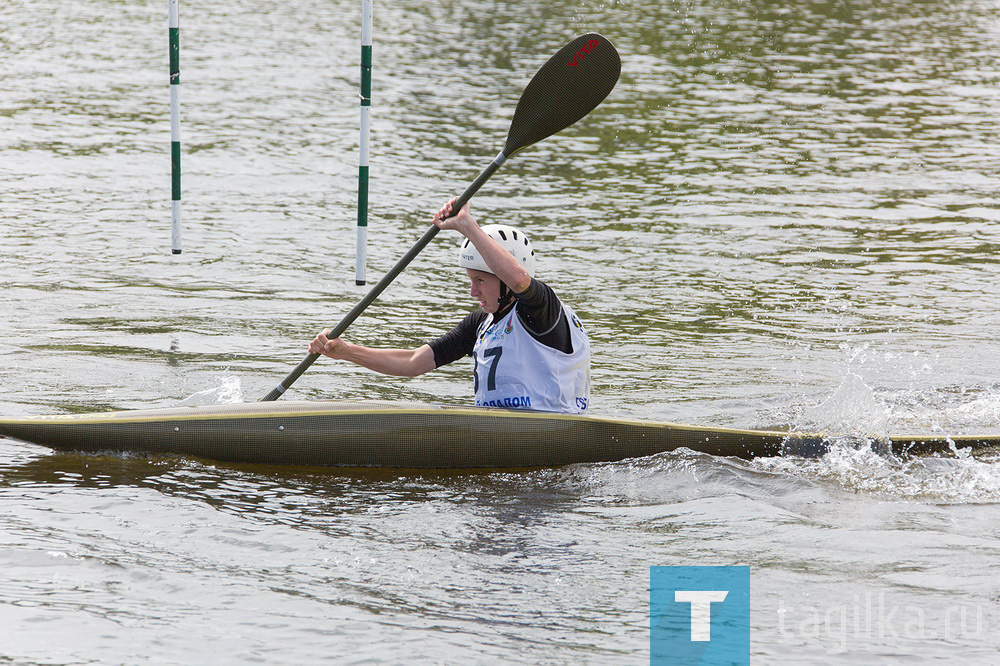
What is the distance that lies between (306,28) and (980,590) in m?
17.1

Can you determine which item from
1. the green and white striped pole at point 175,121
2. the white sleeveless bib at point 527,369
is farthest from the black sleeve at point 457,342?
the green and white striped pole at point 175,121

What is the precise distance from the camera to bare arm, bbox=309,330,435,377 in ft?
18.2

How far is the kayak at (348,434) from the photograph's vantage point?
17.3 ft

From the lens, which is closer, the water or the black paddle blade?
the water

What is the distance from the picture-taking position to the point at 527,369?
5.23 metres

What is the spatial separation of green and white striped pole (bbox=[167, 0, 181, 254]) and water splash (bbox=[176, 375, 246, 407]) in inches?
90.5

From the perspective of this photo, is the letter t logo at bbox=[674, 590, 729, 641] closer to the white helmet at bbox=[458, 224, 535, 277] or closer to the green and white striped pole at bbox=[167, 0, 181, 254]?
the white helmet at bbox=[458, 224, 535, 277]

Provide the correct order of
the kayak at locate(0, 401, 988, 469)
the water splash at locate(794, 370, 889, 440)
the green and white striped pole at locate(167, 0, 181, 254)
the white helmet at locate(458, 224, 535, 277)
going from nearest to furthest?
the white helmet at locate(458, 224, 535, 277), the kayak at locate(0, 401, 988, 469), the water splash at locate(794, 370, 889, 440), the green and white striped pole at locate(167, 0, 181, 254)

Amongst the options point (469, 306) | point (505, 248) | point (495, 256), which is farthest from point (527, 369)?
point (469, 306)

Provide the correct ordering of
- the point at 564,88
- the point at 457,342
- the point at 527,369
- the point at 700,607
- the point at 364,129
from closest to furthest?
the point at 700,607 → the point at 527,369 → the point at 457,342 → the point at 564,88 → the point at 364,129

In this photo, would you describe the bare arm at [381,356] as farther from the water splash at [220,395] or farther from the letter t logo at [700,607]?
the letter t logo at [700,607]

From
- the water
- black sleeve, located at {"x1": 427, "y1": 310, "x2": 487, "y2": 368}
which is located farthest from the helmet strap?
the water

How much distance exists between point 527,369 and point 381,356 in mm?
778

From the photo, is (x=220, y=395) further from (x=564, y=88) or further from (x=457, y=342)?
(x=564, y=88)
